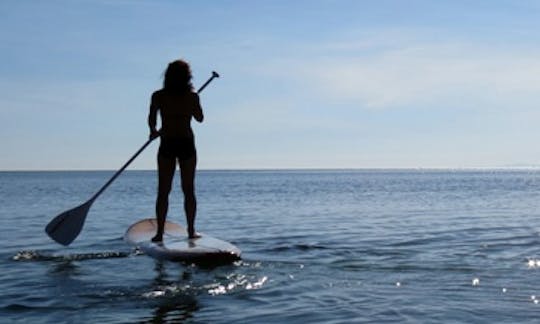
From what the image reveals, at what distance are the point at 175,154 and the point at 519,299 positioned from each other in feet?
15.1

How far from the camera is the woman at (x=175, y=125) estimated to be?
28.9ft

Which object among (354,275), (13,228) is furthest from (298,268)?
(13,228)

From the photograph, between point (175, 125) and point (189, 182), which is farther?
point (189, 182)

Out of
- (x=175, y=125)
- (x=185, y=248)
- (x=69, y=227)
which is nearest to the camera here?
(x=185, y=248)

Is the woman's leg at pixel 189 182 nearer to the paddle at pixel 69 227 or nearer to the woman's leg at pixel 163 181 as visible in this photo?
the woman's leg at pixel 163 181

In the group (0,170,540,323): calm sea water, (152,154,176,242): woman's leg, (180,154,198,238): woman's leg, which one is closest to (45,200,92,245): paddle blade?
(0,170,540,323): calm sea water

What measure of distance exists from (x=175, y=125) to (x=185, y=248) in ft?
5.24

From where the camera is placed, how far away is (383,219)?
61.5 ft

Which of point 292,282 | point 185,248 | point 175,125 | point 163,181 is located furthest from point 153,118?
point 292,282

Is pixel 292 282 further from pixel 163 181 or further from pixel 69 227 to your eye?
pixel 69 227

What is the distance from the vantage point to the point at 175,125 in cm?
891

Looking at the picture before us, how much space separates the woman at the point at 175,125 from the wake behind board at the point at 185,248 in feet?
1.64

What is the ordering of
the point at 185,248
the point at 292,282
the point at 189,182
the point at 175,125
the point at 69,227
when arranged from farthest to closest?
the point at 69,227 < the point at 189,182 < the point at 175,125 < the point at 185,248 < the point at 292,282

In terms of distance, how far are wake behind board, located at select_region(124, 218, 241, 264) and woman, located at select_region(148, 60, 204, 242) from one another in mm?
499
